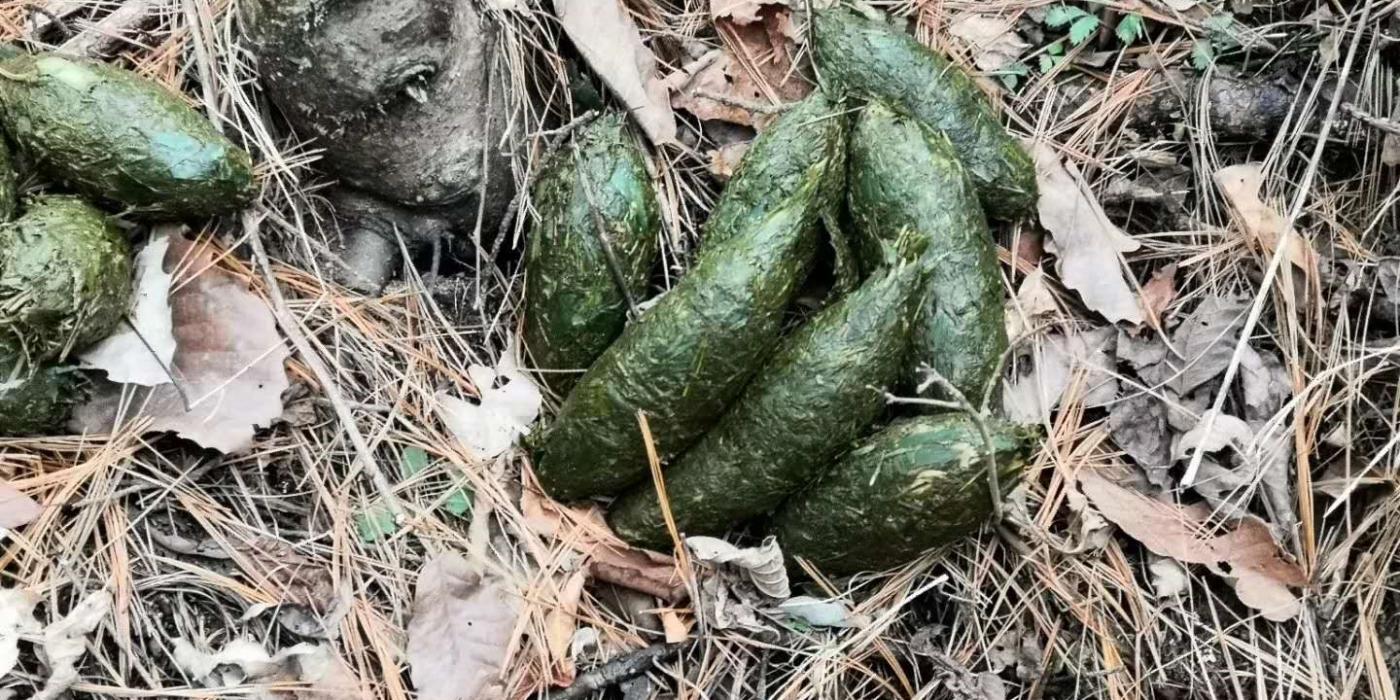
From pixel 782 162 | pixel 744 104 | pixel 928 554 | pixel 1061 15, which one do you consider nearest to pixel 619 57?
pixel 744 104

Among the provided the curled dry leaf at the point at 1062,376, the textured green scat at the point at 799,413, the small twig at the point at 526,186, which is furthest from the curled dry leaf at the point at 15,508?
the curled dry leaf at the point at 1062,376

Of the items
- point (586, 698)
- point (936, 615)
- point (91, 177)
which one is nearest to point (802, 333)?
point (936, 615)

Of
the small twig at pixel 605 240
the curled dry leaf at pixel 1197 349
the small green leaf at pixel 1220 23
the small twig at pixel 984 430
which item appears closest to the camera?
the small twig at pixel 984 430

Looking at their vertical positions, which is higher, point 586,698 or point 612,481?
point 612,481

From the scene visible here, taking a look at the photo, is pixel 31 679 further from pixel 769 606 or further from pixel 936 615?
pixel 936 615

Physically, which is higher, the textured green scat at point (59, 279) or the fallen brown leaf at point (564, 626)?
the textured green scat at point (59, 279)

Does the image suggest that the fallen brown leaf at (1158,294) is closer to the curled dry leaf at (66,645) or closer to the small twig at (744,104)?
the small twig at (744,104)
